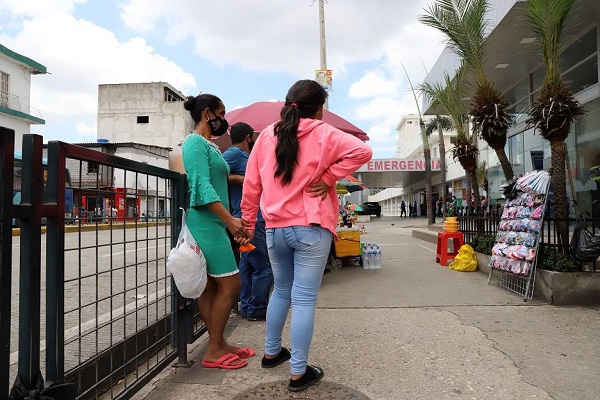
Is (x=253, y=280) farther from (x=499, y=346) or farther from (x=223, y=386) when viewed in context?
(x=499, y=346)

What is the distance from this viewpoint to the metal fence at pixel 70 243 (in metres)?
1.65

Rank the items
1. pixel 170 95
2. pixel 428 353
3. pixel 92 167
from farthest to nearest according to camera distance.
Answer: pixel 170 95 → pixel 428 353 → pixel 92 167

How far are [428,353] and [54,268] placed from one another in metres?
2.54

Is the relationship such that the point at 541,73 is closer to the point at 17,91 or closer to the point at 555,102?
the point at 555,102

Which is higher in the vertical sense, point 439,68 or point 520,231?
point 439,68

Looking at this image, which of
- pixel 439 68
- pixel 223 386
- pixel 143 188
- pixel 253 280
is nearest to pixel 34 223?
pixel 143 188

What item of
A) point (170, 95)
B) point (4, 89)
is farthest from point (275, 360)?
→ point (170, 95)

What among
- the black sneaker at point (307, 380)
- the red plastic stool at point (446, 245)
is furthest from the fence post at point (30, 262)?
the red plastic stool at point (446, 245)

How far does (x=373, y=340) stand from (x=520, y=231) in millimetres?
2751

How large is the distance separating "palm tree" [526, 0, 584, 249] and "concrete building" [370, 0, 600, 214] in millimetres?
2094

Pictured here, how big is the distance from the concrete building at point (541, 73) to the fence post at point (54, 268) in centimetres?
738

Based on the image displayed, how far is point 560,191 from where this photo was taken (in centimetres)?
520

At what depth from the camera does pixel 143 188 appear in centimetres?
249

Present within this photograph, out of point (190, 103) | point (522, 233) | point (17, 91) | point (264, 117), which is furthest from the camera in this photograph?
point (17, 91)
